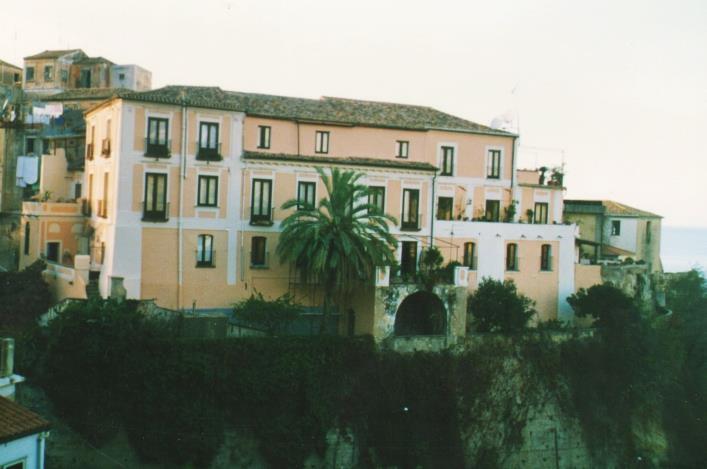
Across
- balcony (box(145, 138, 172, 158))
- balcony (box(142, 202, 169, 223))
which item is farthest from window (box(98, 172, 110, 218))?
balcony (box(145, 138, 172, 158))

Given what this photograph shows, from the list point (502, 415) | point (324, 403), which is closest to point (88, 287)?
point (324, 403)

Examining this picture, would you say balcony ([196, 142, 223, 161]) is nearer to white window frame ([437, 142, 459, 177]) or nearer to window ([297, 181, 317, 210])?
window ([297, 181, 317, 210])

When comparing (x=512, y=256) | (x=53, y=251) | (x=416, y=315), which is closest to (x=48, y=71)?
(x=53, y=251)

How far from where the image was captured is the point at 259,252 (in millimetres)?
36156

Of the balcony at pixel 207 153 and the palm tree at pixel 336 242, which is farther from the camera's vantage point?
the balcony at pixel 207 153

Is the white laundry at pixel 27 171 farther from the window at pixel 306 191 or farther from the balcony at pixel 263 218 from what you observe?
the window at pixel 306 191

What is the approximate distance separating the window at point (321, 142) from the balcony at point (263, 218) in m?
4.40

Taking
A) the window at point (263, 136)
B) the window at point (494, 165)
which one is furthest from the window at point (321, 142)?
the window at point (494, 165)

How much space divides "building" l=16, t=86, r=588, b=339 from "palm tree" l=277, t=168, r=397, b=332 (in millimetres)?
1502

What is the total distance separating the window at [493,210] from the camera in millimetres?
42719

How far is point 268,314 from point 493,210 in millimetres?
16662

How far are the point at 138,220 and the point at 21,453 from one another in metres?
15.3

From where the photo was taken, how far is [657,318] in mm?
44000

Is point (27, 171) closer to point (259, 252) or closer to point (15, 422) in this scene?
point (259, 252)
